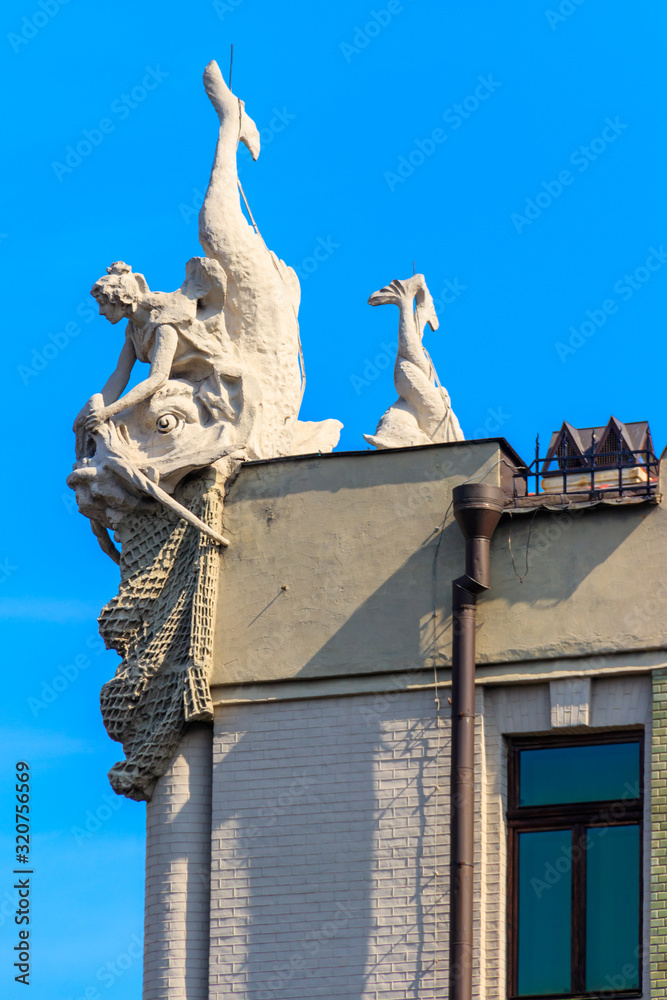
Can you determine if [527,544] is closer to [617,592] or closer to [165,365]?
[617,592]

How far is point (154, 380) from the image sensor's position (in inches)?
856

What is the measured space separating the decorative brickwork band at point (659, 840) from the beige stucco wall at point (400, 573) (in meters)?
0.54

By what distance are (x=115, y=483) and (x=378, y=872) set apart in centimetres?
488

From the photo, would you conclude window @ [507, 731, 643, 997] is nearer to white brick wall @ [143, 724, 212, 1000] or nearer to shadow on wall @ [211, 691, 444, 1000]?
shadow on wall @ [211, 691, 444, 1000]

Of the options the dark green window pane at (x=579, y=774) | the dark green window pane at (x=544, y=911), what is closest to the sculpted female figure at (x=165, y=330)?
the dark green window pane at (x=579, y=774)

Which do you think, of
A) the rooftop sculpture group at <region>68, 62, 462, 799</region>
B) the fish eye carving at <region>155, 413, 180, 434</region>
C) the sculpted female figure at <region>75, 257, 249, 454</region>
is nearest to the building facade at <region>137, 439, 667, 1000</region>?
the rooftop sculpture group at <region>68, 62, 462, 799</region>

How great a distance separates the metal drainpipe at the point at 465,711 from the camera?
18.7 metres

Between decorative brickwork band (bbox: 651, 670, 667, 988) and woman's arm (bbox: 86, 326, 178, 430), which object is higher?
woman's arm (bbox: 86, 326, 178, 430)

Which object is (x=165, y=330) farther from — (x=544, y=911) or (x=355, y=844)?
(x=544, y=911)

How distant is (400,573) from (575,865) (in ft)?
10.6

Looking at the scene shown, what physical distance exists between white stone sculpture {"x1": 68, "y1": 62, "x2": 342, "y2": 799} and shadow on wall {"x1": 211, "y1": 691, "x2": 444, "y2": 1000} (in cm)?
93

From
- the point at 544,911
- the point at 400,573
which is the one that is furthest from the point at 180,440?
the point at 544,911

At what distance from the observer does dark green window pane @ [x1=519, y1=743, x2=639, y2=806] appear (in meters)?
19.4

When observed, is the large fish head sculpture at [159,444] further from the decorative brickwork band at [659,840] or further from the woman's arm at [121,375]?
the decorative brickwork band at [659,840]
